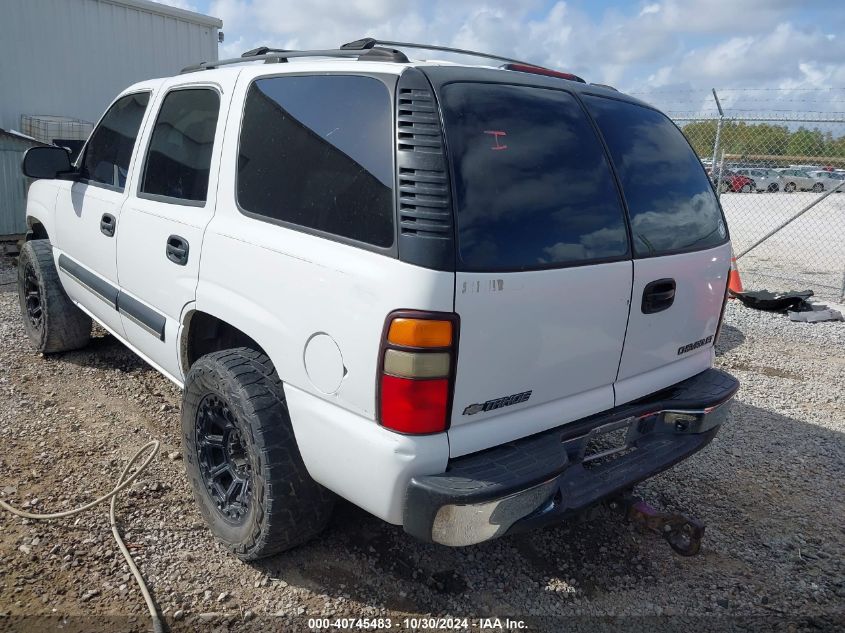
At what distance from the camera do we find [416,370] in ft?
6.49

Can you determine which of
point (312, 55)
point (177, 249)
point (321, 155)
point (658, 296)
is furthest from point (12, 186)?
point (658, 296)

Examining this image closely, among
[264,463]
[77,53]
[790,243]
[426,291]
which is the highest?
[77,53]

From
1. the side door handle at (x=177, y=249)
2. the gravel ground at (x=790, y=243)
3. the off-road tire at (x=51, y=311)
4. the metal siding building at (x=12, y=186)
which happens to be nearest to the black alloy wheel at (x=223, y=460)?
the side door handle at (x=177, y=249)

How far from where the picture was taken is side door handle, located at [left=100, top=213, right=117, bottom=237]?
11.7 ft

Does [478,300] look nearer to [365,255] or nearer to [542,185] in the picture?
[365,255]

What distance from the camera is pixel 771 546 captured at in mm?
3062

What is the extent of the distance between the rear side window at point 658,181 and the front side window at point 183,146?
1675 millimetres

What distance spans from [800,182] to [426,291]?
2268 cm

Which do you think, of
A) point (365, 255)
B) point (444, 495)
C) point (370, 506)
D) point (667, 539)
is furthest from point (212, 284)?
point (667, 539)

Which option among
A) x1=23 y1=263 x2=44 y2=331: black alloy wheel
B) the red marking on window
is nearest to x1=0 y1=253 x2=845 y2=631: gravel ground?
x1=23 y1=263 x2=44 y2=331: black alloy wheel

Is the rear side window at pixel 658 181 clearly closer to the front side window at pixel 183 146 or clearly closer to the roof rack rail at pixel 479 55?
the roof rack rail at pixel 479 55

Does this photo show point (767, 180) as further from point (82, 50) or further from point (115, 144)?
point (115, 144)

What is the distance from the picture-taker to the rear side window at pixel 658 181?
2.58 meters

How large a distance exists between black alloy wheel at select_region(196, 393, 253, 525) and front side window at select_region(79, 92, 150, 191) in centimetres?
160
